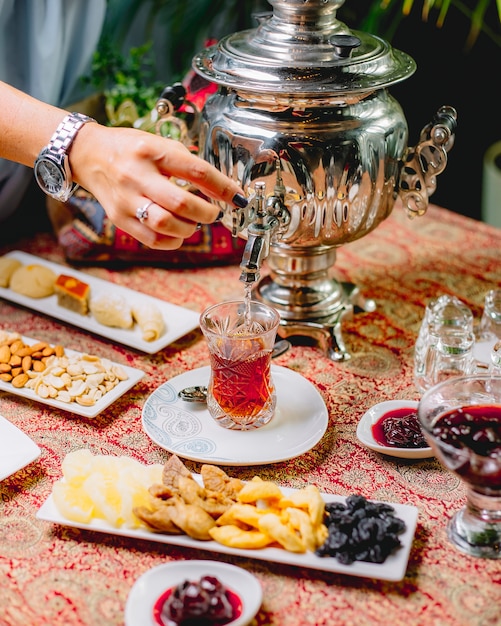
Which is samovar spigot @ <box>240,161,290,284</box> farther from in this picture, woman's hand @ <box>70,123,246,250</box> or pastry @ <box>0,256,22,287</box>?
pastry @ <box>0,256,22,287</box>

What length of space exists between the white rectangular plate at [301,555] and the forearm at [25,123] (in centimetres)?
54

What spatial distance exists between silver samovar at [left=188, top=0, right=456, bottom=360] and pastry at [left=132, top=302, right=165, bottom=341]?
22 cm

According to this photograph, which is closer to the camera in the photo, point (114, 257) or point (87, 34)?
point (114, 257)

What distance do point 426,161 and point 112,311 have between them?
60 centimetres

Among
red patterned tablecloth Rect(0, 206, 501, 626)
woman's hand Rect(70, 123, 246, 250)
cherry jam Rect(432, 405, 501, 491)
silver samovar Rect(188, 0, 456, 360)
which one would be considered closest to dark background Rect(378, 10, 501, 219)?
red patterned tablecloth Rect(0, 206, 501, 626)

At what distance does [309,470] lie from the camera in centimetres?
111

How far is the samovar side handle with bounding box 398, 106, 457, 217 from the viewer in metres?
1.31

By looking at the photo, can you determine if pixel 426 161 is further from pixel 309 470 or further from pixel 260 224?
pixel 309 470

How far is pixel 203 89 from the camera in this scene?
150 cm

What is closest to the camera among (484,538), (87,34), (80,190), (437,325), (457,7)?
(484,538)

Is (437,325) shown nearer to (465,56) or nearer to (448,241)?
(448,241)

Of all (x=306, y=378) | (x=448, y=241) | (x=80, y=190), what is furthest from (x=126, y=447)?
(x=448, y=241)

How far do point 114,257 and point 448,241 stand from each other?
742mm

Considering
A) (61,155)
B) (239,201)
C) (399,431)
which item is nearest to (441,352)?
(399,431)
